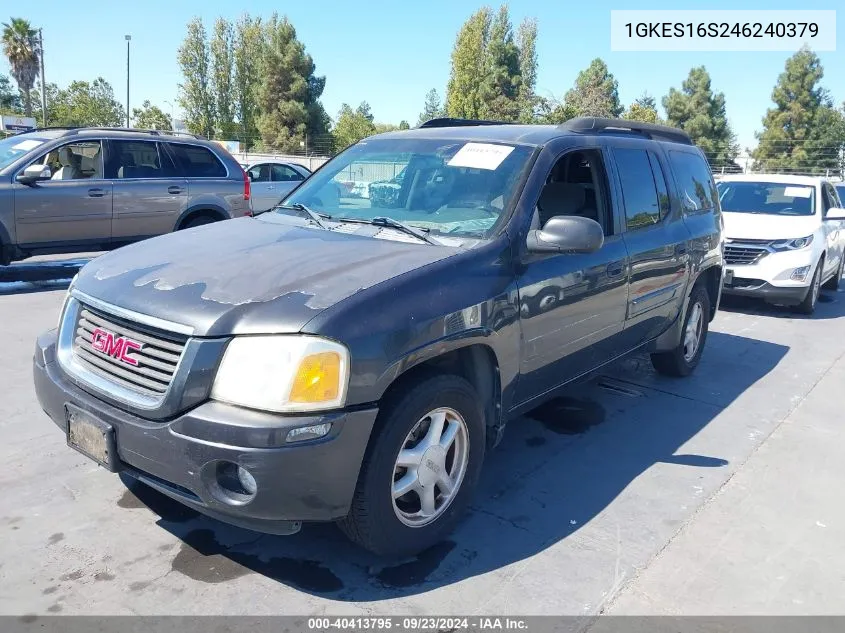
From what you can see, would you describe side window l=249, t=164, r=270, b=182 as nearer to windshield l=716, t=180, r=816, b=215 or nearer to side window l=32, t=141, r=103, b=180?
side window l=32, t=141, r=103, b=180

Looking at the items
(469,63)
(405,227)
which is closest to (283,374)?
(405,227)

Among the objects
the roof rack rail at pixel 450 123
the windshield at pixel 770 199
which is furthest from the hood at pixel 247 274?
the windshield at pixel 770 199

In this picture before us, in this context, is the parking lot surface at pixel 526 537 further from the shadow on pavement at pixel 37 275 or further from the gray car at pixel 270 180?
the gray car at pixel 270 180

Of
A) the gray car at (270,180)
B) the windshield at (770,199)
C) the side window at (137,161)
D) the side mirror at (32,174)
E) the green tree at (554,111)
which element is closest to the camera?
the side mirror at (32,174)

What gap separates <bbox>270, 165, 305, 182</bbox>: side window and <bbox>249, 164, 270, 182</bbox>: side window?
0.48 ft

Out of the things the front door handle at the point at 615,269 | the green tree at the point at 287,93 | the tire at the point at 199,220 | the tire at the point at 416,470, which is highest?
the green tree at the point at 287,93

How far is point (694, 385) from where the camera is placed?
5.70 meters

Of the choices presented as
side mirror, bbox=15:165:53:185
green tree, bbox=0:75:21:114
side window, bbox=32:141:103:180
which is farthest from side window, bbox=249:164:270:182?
green tree, bbox=0:75:21:114

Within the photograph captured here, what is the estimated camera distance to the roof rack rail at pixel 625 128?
420 cm

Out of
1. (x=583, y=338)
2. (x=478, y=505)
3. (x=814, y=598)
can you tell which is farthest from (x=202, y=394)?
(x=814, y=598)

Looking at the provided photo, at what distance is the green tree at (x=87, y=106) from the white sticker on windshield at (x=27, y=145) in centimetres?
4307

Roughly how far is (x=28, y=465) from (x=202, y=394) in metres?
1.85

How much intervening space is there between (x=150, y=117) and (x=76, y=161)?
5317cm

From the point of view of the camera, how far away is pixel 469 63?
5194cm
